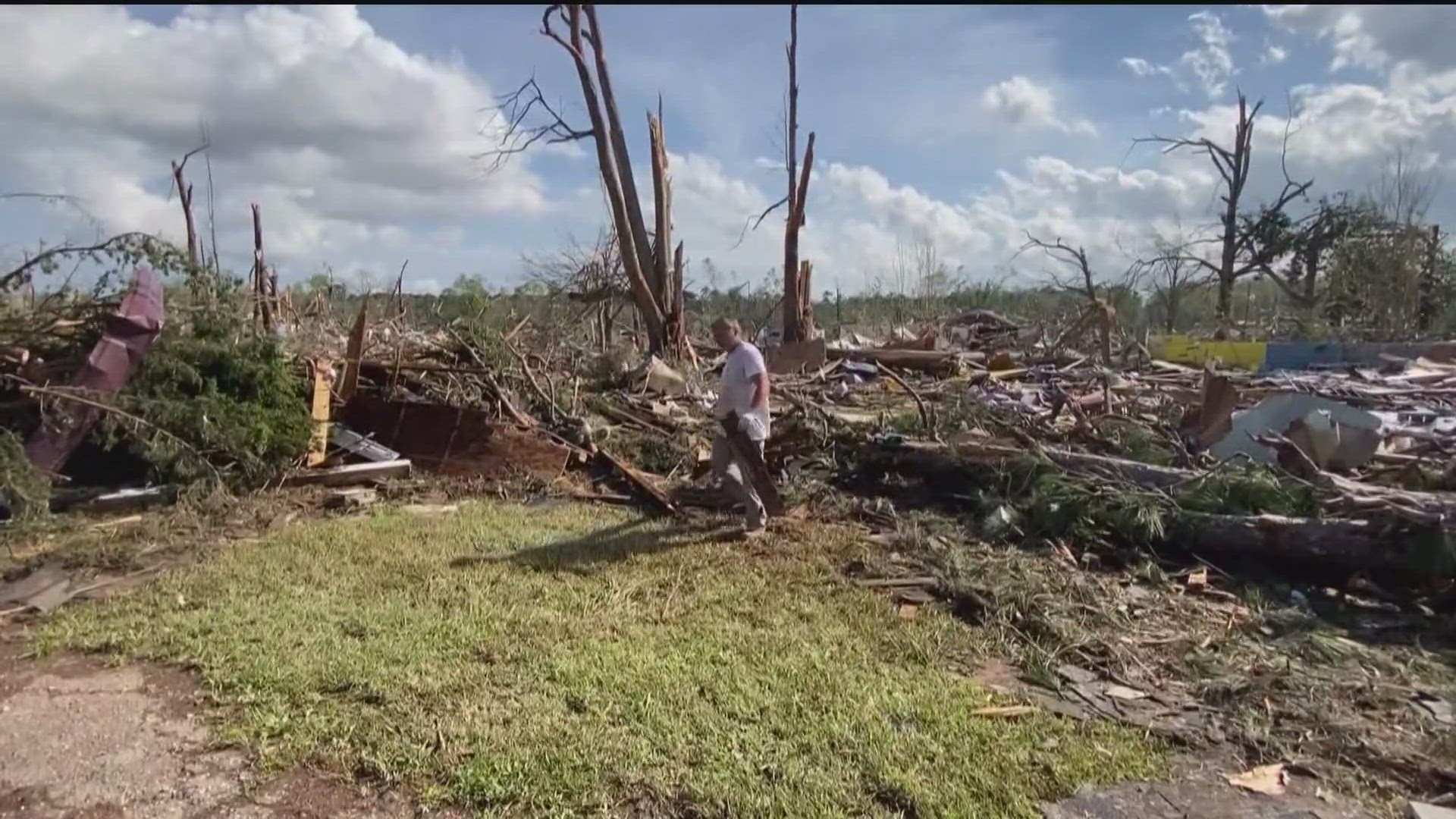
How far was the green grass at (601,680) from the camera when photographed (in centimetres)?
329

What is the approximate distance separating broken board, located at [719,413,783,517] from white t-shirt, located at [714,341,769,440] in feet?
0.20

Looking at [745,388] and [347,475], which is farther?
[347,475]

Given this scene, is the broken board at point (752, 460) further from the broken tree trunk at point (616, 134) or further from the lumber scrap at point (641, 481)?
the broken tree trunk at point (616, 134)

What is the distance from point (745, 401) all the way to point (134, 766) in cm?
417

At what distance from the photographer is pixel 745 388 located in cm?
662

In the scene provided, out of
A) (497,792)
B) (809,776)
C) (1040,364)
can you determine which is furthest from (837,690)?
(1040,364)

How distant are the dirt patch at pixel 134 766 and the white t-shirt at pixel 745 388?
3712mm

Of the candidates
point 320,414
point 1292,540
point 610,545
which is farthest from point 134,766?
point 1292,540

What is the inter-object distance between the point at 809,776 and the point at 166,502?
20.1 feet

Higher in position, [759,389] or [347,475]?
[759,389]

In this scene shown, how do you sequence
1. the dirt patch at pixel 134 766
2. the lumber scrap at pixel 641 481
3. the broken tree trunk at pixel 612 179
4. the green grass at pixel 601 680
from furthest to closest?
the broken tree trunk at pixel 612 179 → the lumber scrap at pixel 641 481 → the green grass at pixel 601 680 → the dirt patch at pixel 134 766

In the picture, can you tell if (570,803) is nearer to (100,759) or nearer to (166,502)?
(100,759)

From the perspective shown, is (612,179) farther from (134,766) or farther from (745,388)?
(134,766)

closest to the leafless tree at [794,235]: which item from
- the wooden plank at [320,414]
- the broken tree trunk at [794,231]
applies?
the broken tree trunk at [794,231]
